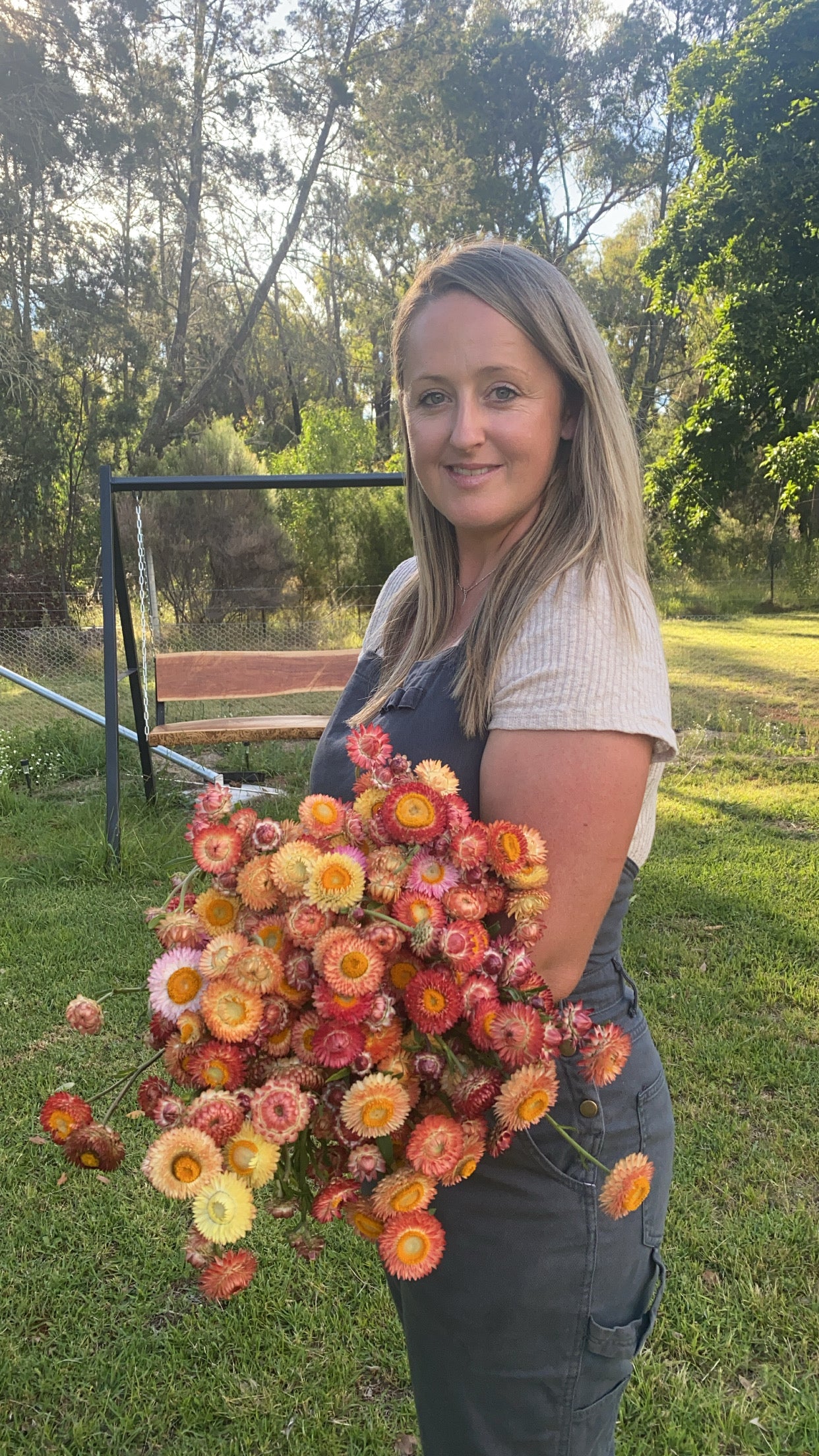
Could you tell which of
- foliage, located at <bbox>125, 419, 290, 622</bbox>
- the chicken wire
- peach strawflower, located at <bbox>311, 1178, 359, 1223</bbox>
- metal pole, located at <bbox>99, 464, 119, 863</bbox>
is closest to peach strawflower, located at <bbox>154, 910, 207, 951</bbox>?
peach strawflower, located at <bbox>311, 1178, 359, 1223</bbox>

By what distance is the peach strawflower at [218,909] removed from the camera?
0.81m

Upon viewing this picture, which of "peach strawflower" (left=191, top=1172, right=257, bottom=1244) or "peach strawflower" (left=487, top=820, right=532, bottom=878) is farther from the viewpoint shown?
"peach strawflower" (left=487, top=820, right=532, bottom=878)

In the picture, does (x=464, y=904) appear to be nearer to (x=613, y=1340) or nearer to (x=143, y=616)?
(x=613, y=1340)

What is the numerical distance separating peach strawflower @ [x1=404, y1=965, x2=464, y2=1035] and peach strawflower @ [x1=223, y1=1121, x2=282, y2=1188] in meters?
0.14

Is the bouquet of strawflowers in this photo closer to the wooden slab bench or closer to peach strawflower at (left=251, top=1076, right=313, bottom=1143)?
peach strawflower at (left=251, top=1076, right=313, bottom=1143)

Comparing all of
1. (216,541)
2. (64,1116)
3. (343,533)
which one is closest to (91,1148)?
(64,1116)

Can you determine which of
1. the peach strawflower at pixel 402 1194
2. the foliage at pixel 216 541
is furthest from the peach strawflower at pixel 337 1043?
the foliage at pixel 216 541

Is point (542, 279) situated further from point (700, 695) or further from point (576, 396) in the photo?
point (700, 695)

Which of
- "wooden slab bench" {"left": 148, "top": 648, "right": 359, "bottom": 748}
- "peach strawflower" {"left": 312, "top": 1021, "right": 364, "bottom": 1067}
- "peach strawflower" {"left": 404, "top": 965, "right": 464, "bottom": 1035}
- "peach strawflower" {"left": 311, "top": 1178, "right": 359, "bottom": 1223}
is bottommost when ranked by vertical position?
"wooden slab bench" {"left": 148, "top": 648, "right": 359, "bottom": 748}

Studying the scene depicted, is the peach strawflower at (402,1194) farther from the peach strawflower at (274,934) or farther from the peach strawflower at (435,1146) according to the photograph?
the peach strawflower at (274,934)

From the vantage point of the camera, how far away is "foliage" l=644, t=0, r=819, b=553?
33.9 feet

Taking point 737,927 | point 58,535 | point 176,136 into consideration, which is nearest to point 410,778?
point 737,927

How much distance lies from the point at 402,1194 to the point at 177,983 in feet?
0.79

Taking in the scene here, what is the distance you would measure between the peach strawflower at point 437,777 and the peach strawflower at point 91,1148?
1.38ft
